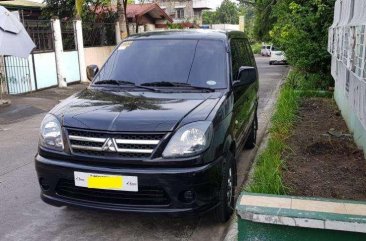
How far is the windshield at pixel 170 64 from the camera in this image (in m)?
4.54

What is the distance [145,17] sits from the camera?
26.6 metres

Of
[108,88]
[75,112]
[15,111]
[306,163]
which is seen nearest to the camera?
[75,112]

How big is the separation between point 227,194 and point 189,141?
0.82 meters

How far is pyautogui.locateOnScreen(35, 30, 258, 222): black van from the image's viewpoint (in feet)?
11.4

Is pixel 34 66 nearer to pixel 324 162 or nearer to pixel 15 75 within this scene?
pixel 15 75

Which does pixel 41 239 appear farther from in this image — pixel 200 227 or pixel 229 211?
pixel 229 211

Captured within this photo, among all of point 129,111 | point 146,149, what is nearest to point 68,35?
point 129,111

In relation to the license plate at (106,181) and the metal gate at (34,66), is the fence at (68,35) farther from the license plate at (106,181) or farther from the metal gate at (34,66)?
the license plate at (106,181)

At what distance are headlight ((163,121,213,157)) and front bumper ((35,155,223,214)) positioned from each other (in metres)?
0.14

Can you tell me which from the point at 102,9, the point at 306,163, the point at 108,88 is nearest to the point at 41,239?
the point at 108,88

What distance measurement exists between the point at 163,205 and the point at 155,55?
196 centimetres

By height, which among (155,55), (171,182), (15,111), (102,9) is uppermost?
(102,9)

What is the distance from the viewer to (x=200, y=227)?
4.10m

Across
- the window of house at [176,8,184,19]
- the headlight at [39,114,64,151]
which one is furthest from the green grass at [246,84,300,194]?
the window of house at [176,8,184,19]
